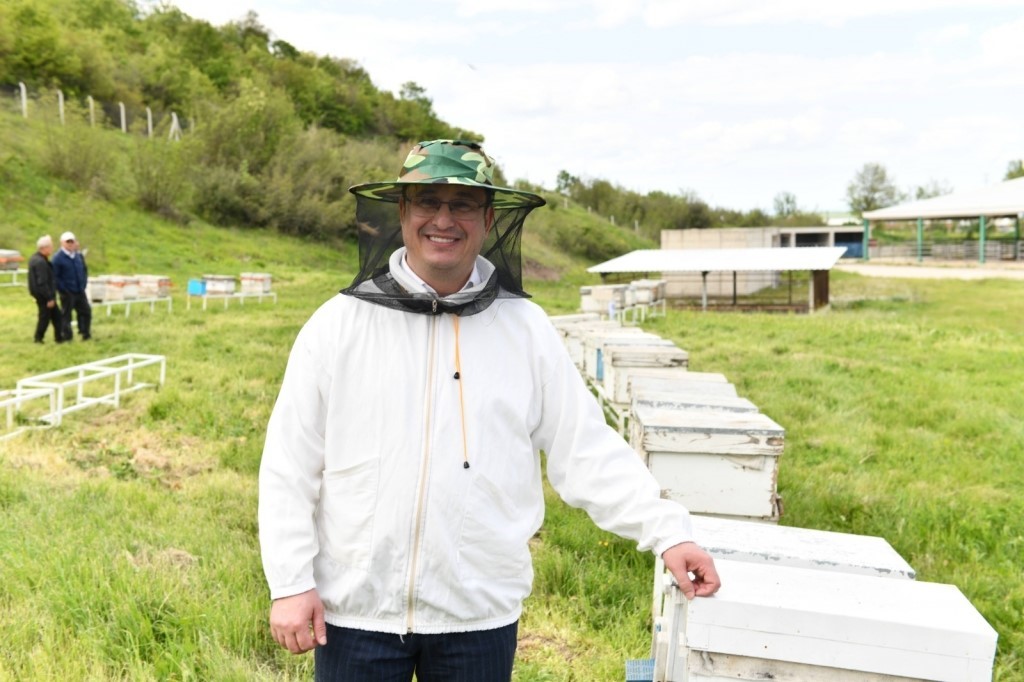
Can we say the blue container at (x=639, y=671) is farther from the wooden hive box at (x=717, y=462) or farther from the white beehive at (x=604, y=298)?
the white beehive at (x=604, y=298)

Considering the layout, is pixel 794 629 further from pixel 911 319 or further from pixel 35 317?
pixel 911 319

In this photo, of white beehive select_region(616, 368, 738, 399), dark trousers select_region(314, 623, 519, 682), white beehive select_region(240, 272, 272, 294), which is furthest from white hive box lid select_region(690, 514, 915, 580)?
white beehive select_region(240, 272, 272, 294)

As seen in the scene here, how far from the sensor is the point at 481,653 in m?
1.86

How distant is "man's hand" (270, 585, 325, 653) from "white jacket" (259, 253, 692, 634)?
26 millimetres

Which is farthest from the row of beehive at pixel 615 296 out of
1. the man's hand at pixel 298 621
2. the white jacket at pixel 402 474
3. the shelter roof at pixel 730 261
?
the man's hand at pixel 298 621

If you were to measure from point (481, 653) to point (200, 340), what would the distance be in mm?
10957

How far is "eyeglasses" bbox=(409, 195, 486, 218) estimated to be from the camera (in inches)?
74.0

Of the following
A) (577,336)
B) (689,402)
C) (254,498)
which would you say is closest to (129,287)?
(577,336)

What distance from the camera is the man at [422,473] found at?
1.79 m

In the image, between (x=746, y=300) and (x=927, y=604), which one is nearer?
(x=927, y=604)

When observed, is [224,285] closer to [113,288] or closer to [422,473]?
[113,288]

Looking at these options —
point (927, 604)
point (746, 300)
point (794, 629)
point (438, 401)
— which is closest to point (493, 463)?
point (438, 401)

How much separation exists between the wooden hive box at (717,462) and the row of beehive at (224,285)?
1375cm

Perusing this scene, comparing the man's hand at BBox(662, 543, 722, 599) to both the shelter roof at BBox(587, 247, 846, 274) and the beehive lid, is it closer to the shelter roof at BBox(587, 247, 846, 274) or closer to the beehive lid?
the beehive lid
